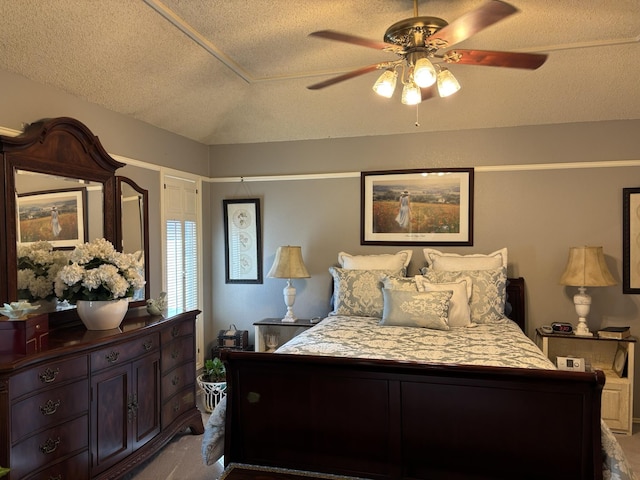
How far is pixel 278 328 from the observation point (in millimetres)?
4312

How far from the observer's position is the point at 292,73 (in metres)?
3.47

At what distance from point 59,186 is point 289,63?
5.71 ft

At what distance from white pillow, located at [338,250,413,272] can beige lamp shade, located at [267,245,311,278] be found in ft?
1.28

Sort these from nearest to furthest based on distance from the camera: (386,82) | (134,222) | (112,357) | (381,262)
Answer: (386,82)
(112,357)
(134,222)
(381,262)

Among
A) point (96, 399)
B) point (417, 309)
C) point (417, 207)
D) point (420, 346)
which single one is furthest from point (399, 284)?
point (96, 399)

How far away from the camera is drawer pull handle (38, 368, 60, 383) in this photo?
2.13 m

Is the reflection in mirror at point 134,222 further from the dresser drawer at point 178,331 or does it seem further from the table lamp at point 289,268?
the table lamp at point 289,268

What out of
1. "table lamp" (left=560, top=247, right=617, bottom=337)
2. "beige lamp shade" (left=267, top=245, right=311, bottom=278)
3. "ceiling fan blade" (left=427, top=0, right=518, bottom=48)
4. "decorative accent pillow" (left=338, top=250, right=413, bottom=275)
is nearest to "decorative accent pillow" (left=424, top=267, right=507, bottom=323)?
"decorative accent pillow" (left=338, top=250, right=413, bottom=275)

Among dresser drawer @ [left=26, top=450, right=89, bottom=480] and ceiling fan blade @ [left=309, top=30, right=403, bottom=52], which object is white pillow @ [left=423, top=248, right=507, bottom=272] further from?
dresser drawer @ [left=26, top=450, right=89, bottom=480]

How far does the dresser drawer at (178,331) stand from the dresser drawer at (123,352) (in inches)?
3.5

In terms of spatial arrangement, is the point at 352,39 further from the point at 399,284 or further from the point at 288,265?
the point at 288,265

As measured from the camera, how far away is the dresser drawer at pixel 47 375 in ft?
6.54

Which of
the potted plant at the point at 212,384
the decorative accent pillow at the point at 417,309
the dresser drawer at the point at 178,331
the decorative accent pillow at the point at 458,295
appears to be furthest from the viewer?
the potted plant at the point at 212,384

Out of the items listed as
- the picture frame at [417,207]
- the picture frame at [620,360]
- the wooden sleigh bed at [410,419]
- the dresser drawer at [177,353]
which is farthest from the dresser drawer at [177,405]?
the picture frame at [620,360]
